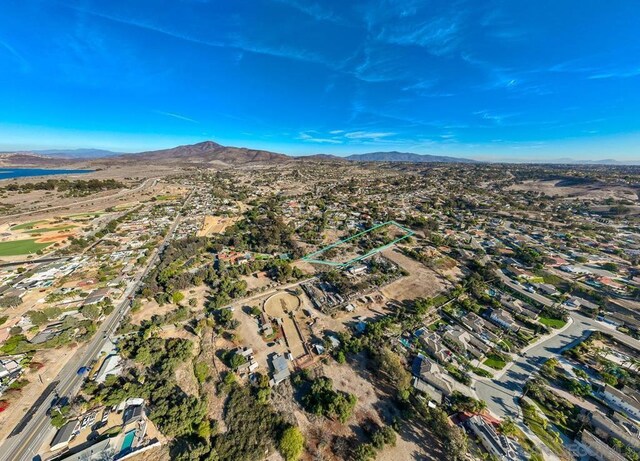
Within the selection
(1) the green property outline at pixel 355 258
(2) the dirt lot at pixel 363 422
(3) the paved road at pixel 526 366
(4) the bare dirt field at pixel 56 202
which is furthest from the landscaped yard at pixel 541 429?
(4) the bare dirt field at pixel 56 202

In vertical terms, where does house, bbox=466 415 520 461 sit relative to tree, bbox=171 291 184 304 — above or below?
below

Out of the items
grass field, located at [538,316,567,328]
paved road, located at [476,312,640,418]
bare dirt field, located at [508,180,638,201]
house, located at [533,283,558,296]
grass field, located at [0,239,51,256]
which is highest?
bare dirt field, located at [508,180,638,201]

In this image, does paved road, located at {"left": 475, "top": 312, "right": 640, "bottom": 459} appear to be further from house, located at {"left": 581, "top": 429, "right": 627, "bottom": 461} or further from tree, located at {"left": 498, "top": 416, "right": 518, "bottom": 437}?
house, located at {"left": 581, "top": 429, "right": 627, "bottom": 461}

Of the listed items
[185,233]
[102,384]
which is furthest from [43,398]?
[185,233]

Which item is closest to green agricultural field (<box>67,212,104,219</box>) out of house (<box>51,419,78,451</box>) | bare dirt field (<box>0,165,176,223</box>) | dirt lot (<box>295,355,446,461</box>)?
bare dirt field (<box>0,165,176,223</box>)

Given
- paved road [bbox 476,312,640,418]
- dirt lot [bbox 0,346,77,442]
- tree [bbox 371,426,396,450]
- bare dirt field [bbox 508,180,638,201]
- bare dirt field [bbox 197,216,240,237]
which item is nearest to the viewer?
tree [bbox 371,426,396,450]

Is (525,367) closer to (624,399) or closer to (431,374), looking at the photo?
(624,399)

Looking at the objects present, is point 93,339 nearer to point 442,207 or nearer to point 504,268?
point 504,268

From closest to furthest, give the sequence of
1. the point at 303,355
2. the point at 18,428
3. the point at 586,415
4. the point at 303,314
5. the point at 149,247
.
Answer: the point at 18,428 < the point at 586,415 < the point at 303,355 < the point at 303,314 < the point at 149,247
